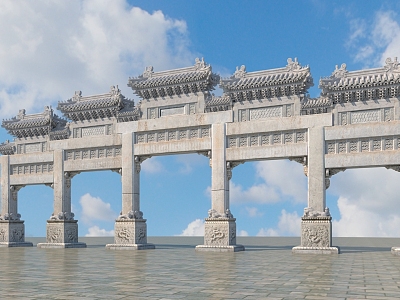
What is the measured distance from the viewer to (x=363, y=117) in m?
20.0

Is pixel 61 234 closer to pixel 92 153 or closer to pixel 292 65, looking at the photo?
pixel 92 153

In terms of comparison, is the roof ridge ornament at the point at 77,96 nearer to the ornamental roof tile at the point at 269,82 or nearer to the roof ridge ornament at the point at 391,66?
the ornamental roof tile at the point at 269,82

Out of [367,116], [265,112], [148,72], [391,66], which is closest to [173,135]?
[148,72]

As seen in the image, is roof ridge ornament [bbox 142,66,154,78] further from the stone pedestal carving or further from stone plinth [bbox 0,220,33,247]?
stone plinth [bbox 0,220,33,247]

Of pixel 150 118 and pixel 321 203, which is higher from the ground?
pixel 150 118

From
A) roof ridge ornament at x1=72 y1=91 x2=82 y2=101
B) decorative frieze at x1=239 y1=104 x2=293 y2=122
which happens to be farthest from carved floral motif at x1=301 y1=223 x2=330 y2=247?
roof ridge ornament at x1=72 y1=91 x2=82 y2=101

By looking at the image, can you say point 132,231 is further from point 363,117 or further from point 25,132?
point 363,117

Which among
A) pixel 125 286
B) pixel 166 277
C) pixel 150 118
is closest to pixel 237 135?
pixel 150 118

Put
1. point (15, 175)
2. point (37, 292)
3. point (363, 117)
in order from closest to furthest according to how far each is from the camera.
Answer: point (37, 292) < point (363, 117) < point (15, 175)

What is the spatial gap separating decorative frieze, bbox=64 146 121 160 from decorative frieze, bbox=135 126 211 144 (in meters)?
1.41

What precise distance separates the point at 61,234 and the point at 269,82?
12834 mm

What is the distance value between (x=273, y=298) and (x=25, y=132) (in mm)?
22193

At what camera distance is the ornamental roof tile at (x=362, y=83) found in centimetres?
1955

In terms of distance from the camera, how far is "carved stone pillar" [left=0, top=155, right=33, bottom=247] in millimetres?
26906
